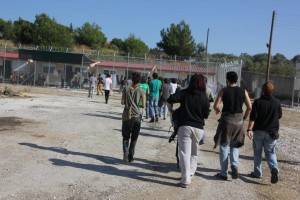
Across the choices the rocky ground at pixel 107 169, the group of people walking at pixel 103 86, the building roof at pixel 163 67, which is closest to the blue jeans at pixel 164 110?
the rocky ground at pixel 107 169

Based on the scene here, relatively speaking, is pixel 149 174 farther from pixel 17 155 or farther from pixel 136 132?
pixel 17 155

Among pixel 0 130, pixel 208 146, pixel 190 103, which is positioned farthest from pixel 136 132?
pixel 0 130

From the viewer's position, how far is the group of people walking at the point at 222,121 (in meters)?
6.88

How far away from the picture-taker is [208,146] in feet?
36.7

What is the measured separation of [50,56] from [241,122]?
32.6 meters

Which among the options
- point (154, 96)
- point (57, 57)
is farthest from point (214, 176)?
point (57, 57)

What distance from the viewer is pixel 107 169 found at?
7.82 m

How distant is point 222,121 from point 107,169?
219 centimetres

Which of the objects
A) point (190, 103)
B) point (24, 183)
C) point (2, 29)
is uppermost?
point (2, 29)

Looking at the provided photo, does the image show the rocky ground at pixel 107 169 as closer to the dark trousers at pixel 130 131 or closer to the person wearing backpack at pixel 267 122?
the dark trousers at pixel 130 131

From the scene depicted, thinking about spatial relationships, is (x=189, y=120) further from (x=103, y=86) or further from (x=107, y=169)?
(x=103, y=86)

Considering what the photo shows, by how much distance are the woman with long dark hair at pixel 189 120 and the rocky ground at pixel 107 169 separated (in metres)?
0.41

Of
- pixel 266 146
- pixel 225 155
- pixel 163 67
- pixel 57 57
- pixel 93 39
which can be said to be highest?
pixel 93 39

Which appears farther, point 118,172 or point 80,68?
point 80,68
